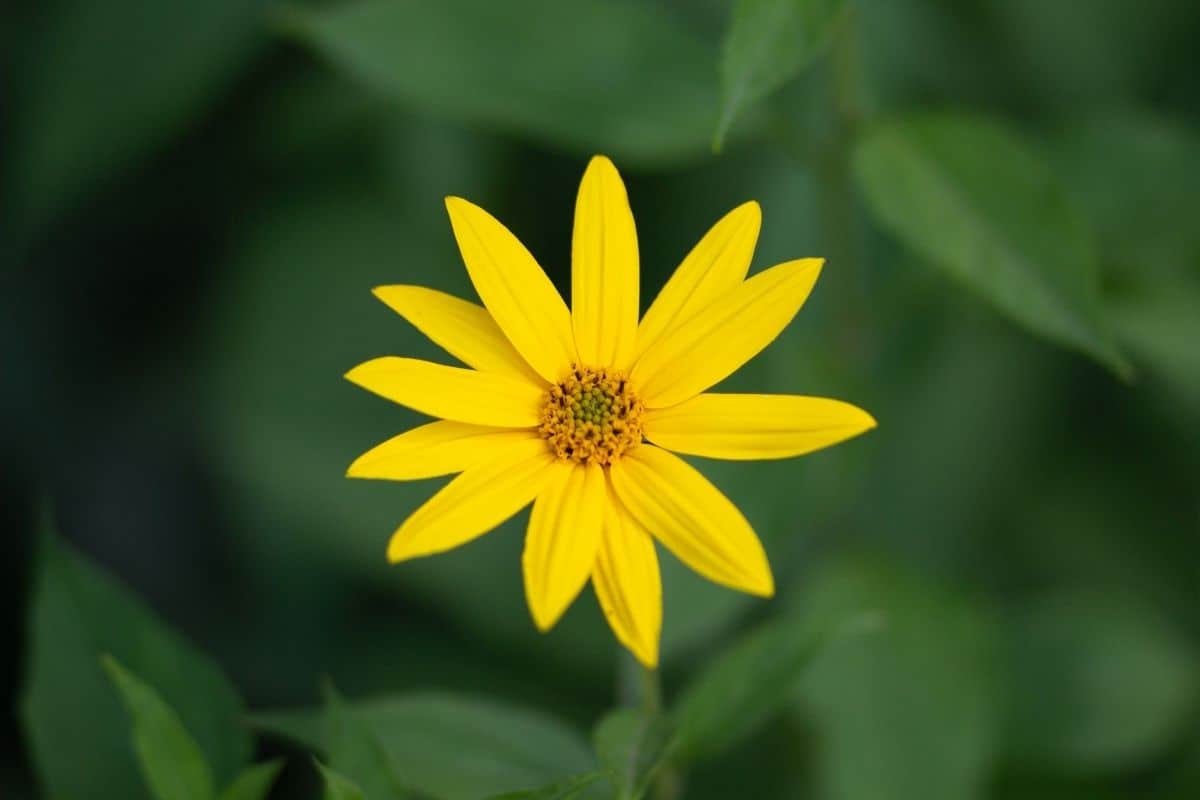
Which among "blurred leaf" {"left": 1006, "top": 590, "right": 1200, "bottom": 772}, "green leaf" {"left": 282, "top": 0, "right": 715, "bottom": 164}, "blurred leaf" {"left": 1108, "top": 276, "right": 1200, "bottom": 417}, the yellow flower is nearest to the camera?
the yellow flower

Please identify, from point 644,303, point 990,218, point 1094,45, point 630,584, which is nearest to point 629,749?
point 630,584

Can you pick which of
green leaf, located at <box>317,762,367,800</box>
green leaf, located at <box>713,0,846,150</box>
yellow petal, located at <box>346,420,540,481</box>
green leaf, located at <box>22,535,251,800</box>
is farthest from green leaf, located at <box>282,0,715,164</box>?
green leaf, located at <box>317,762,367,800</box>

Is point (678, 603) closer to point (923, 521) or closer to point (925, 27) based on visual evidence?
point (923, 521)

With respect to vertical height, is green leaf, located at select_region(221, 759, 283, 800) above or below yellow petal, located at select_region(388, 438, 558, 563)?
below

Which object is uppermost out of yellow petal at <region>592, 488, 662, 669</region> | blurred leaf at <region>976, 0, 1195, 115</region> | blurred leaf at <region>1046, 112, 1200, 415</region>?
blurred leaf at <region>976, 0, 1195, 115</region>

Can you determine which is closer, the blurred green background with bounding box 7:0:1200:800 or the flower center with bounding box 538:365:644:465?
the flower center with bounding box 538:365:644:465

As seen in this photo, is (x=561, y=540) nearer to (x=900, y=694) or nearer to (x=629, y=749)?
(x=629, y=749)

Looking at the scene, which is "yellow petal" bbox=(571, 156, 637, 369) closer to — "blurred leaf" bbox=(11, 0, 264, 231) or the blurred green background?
the blurred green background
